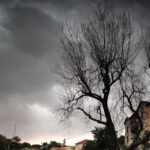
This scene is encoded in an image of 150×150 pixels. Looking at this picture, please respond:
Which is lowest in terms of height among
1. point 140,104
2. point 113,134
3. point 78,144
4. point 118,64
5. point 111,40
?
point 113,134

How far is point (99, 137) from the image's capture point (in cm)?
5512

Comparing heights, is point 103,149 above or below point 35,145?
below

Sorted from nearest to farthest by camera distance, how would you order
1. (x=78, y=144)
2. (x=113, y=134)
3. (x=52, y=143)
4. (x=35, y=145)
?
1. (x=113, y=134)
2. (x=78, y=144)
3. (x=52, y=143)
4. (x=35, y=145)

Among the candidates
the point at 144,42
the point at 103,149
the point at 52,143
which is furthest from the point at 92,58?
the point at 52,143

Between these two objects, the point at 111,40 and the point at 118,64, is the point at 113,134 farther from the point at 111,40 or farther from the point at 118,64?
the point at 111,40

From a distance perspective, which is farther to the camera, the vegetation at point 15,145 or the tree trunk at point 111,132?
the vegetation at point 15,145

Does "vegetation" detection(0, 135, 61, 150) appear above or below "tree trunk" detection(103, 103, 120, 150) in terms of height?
above

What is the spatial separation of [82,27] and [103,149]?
32.9 m

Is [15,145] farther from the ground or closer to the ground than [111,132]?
farther from the ground

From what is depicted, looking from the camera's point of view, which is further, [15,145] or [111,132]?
[15,145]

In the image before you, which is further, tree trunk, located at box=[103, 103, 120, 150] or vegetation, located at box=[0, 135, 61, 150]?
vegetation, located at box=[0, 135, 61, 150]

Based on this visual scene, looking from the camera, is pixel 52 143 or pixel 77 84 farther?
pixel 52 143

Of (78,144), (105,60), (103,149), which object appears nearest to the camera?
(105,60)

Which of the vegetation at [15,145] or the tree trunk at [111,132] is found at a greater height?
the vegetation at [15,145]
